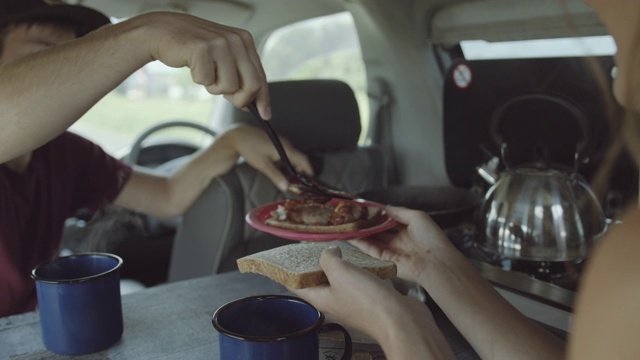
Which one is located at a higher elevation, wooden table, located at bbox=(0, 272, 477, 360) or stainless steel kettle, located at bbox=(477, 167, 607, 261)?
stainless steel kettle, located at bbox=(477, 167, 607, 261)

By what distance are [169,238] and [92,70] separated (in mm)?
1447

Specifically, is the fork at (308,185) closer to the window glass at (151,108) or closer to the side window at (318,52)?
the side window at (318,52)

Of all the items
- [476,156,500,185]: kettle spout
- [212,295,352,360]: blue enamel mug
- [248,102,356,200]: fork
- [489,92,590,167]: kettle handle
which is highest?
[489,92,590,167]: kettle handle

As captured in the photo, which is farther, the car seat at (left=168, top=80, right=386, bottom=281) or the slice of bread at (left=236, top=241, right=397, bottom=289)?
the car seat at (left=168, top=80, right=386, bottom=281)

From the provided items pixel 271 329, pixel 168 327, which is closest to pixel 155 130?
pixel 168 327

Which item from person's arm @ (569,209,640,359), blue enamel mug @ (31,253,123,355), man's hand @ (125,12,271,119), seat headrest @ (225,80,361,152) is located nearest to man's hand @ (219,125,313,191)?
seat headrest @ (225,80,361,152)

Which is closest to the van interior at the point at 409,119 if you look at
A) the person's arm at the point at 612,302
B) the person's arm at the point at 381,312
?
the person's arm at the point at 381,312

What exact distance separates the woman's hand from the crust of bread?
0.03 m

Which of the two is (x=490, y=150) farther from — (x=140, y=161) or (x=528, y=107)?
(x=140, y=161)

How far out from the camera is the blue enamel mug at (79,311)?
808 millimetres

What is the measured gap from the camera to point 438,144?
6.88ft

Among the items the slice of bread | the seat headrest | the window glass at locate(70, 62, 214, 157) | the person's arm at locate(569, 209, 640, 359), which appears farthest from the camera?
the window glass at locate(70, 62, 214, 157)

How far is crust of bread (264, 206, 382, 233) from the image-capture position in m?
1.11

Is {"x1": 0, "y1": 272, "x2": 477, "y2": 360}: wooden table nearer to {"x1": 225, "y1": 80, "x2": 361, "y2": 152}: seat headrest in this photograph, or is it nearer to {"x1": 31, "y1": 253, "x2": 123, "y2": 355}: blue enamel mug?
{"x1": 31, "y1": 253, "x2": 123, "y2": 355}: blue enamel mug
